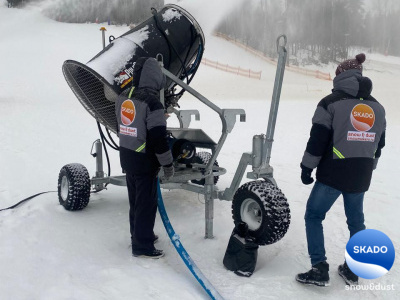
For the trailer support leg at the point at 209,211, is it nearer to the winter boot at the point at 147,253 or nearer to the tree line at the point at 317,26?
the winter boot at the point at 147,253

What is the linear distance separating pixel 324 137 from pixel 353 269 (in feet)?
3.27

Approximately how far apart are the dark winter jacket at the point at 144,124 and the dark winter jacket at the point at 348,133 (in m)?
1.17

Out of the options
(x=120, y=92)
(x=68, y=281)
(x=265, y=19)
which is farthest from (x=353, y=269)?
(x=265, y=19)

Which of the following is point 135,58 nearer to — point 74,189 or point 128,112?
point 128,112

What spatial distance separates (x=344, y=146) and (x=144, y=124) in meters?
1.52

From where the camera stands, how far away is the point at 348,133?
2.84 meters

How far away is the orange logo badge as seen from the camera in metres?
2.83

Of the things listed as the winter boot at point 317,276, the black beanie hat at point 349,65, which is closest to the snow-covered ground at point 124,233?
the winter boot at point 317,276

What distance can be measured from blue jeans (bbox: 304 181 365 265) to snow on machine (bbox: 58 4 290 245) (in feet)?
0.70

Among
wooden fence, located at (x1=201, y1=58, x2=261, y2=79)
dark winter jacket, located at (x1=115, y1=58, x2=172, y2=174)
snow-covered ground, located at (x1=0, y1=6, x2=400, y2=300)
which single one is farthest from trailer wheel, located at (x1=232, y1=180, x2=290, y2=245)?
wooden fence, located at (x1=201, y1=58, x2=261, y2=79)

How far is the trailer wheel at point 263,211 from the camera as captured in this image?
3129 millimetres

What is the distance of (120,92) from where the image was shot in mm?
3693

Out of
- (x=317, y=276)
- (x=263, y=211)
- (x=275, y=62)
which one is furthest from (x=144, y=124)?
(x=275, y=62)

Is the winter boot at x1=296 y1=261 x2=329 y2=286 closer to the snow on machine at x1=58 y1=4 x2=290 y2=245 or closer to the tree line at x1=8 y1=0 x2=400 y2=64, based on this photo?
the snow on machine at x1=58 y1=4 x2=290 y2=245
